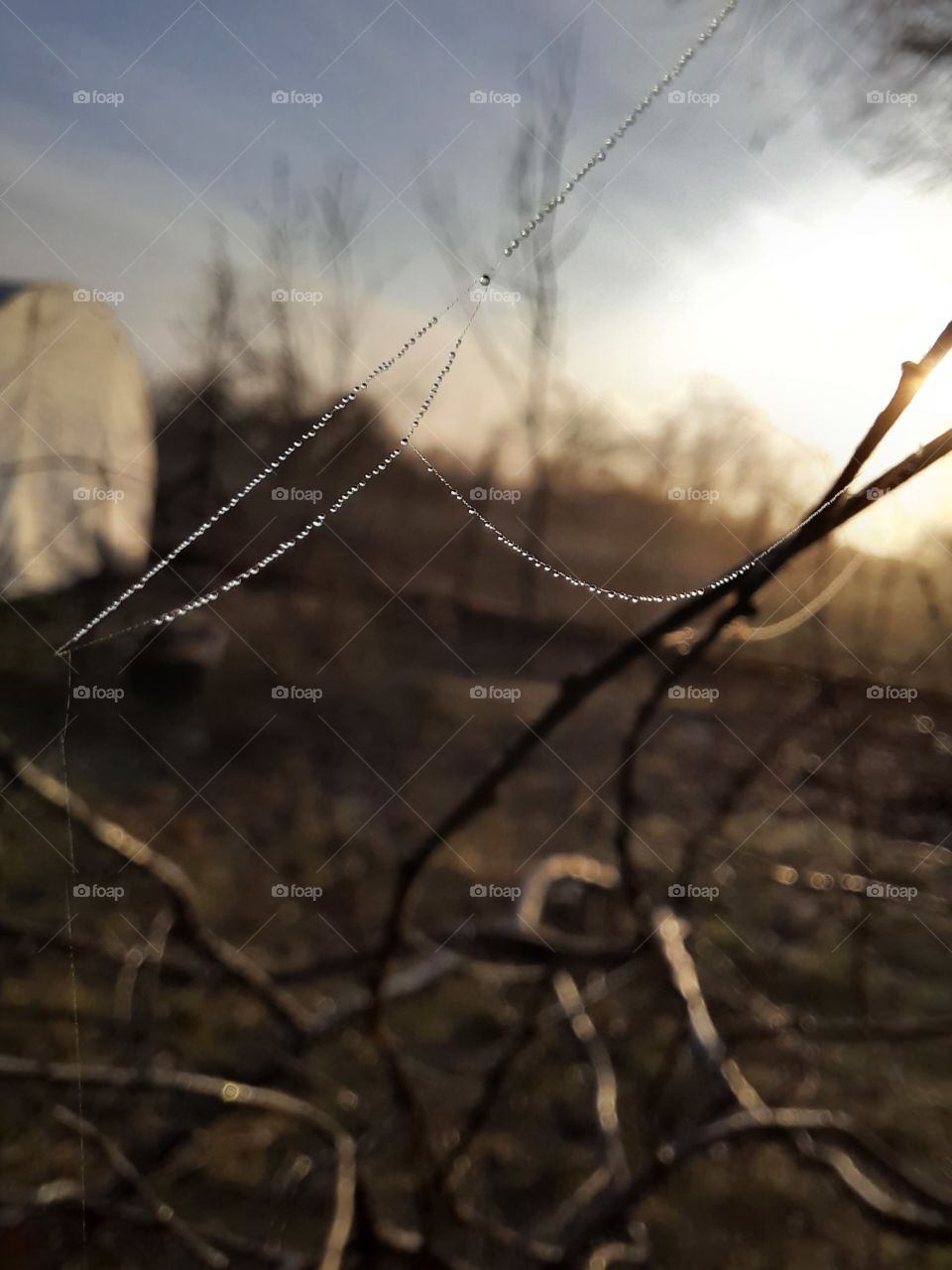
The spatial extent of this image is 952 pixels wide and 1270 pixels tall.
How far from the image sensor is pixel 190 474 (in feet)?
2.17

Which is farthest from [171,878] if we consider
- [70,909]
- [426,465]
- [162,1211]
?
[426,465]

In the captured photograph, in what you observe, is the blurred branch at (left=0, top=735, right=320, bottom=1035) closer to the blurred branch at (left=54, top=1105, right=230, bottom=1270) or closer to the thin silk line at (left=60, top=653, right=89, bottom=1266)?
the thin silk line at (left=60, top=653, right=89, bottom=1266)

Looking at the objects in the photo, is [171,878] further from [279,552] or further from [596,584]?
[596,584]

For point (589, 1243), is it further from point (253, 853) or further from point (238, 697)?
point (238, 697)

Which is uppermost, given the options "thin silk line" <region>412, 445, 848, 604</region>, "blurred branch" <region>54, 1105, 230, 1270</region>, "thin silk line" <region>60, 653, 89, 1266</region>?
"thin silk line" <region>412, 445, 848, 604</region>

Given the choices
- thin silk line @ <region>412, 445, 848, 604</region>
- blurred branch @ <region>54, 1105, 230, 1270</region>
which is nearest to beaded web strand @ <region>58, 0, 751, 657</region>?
thin silk line @ <region>412, 445, 848, 604</region>

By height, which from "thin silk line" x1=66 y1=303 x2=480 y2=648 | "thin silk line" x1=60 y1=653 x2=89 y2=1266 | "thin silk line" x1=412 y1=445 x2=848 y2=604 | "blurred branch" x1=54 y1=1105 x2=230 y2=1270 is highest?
"thin silk line" x1=412 y1=445 x2=848 y2=604

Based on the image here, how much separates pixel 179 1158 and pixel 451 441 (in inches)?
22.8

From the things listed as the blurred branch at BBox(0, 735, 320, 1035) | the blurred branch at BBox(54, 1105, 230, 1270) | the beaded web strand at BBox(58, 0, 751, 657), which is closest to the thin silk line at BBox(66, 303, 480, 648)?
the beaded web strand at BBox(58, 0, 751, 657)

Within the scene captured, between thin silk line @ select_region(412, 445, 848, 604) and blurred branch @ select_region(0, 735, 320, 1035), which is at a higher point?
thin silk line @ select_region(412, 445, 848, 604)

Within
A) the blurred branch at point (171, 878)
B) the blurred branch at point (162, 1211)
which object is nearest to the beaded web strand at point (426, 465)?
the blurred branch at point (171, 878)

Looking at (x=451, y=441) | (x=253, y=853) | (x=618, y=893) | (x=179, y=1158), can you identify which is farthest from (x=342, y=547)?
(x=179, y=1158)

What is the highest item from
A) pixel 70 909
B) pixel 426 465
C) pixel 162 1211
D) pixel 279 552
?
pixel 426 465

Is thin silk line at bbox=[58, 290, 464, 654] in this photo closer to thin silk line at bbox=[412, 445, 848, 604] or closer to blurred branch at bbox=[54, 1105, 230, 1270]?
thin silk line at bbox=[412, 445, 848, 604]
